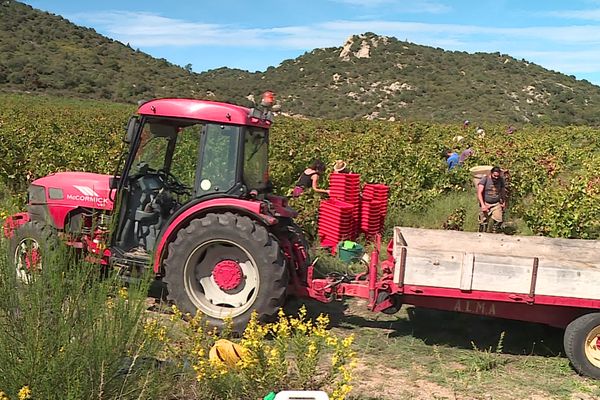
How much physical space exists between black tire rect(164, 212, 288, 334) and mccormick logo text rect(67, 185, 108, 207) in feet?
3.85

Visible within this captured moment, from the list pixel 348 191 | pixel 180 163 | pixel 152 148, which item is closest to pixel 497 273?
pixel 180 163

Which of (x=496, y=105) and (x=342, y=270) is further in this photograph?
(x=496, y=105)

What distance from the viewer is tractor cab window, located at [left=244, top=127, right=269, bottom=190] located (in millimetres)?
5676

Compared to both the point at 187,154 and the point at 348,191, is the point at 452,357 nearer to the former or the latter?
the point at 187,154

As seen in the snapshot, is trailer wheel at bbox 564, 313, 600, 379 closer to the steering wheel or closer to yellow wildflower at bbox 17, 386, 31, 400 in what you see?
the steering wheel

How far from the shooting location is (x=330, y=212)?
902cm

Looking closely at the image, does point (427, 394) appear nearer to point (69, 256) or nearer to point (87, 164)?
point (69, 256)

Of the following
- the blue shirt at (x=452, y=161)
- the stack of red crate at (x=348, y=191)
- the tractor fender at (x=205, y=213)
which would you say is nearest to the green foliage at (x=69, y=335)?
the tractor fender at (x=205, y=213)

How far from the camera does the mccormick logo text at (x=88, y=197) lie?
6066 millimetres

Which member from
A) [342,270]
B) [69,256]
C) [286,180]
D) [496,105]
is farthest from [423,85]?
[69,256]

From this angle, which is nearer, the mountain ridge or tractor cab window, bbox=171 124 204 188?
tractor cab window, bbox=171 124 204 188

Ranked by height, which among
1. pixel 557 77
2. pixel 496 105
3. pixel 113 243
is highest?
pixel 557 77

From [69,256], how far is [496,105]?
59000mm

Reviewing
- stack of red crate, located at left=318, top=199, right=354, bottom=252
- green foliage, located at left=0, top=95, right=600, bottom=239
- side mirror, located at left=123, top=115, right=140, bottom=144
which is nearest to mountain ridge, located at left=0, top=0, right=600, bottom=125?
green foliage, located at left=0, top=95, right=600, bottom=239
